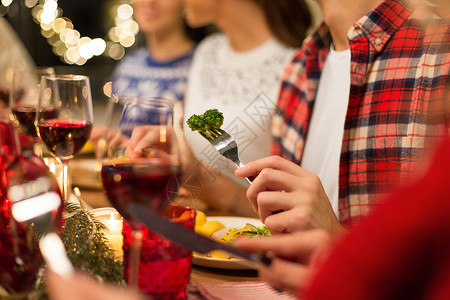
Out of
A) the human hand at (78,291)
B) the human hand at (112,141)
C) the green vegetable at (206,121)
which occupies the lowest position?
the human hand at (78,291)

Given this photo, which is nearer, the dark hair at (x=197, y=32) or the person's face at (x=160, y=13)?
the person's face at (x=160, y=13)

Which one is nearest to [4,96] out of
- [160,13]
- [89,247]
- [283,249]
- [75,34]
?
[89,247]

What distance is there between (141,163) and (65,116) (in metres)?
0.49

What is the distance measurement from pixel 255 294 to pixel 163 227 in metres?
0.19

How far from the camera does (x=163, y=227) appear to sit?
512 mm

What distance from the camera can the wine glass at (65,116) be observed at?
929 millimetres

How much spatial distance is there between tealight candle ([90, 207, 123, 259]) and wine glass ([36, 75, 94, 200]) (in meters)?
0.22

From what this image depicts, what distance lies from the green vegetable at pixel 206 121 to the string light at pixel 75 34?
14.4 feet

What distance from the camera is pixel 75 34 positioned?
502 centimetres

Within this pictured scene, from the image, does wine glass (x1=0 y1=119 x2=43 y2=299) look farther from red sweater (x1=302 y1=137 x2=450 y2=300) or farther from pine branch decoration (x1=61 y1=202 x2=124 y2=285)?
red sweater (x1=302 y1=137 x2=450 y2=300)

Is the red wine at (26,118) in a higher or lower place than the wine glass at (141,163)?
lower

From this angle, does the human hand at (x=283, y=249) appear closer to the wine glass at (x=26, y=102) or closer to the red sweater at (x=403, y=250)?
the red sweater at (x=403, y=250)

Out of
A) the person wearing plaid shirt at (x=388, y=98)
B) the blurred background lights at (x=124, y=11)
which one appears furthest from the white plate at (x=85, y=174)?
the blurred background lights at (x=124, y=11)

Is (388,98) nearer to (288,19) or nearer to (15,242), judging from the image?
(15,242)
